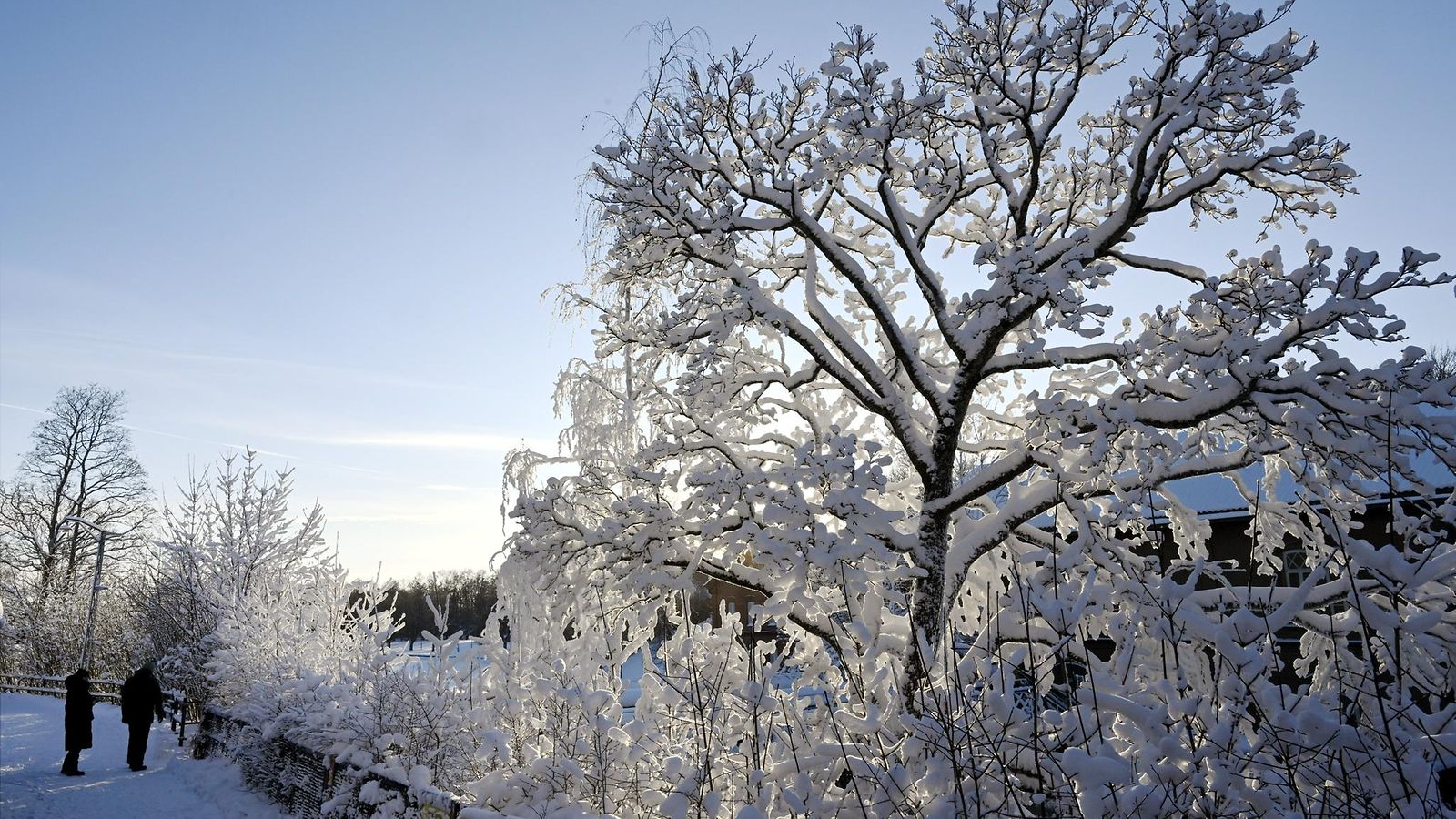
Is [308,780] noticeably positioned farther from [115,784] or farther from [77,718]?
[77,718]

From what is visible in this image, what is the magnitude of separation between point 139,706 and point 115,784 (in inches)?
52.6

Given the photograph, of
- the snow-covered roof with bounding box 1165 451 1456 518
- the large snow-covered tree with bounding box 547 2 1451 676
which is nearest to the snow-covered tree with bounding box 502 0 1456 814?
the large snow-covered tree with bounding box 547 2 1451 676

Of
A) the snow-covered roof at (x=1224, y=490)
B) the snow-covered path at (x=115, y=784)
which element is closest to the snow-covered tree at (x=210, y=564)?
the snow-covered path at (x=115, y=784)

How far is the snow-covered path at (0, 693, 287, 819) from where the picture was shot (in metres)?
8.71

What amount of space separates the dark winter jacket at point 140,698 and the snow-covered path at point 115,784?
0.73m

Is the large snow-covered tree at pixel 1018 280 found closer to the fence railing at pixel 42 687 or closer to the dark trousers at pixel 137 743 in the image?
the dark trousers at pixel 137 743

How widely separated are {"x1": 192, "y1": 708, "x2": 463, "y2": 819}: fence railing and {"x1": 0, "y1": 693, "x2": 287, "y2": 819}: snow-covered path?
21 cm

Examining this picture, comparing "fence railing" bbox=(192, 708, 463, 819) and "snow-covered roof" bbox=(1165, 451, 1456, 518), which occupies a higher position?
"snow-covered roof" bbox=(1165, 451, 1456, 518)

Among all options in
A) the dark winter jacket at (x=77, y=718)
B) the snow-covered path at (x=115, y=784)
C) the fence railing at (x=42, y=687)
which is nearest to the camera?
the snow-covered path at (x=115, y=784)

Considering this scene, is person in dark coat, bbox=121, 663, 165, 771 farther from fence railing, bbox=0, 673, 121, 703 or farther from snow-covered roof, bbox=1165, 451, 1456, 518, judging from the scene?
snow-covered roof, bbox=1165, 451, 1456, 518

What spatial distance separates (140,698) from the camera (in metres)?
11.5

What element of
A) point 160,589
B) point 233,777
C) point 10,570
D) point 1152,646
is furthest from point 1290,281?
point 10,570

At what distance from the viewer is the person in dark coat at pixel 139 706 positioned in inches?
451

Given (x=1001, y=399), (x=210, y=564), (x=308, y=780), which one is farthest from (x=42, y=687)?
(x=1001, y=399)
